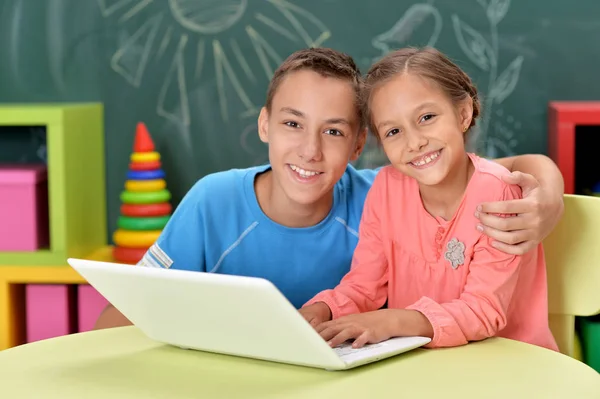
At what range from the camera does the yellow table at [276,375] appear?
1.12m

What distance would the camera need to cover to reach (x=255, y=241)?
1.87 metres

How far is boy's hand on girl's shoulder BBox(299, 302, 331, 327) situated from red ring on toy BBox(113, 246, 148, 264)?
1.26 metres

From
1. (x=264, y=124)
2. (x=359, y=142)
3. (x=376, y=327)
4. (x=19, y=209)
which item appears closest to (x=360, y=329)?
(x=376, y=327)

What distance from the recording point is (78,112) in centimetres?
272

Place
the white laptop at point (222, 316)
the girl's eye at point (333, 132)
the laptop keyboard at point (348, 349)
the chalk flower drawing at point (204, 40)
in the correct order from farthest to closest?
1. the chalk flower drawing at point (204, 40)
2. the girl's eye at point (333, 132)
3. the laptop keyboard at point (348, 349)
4. the white laptop at point (222, 316)

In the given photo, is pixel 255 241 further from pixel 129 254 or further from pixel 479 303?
pixel 129 254

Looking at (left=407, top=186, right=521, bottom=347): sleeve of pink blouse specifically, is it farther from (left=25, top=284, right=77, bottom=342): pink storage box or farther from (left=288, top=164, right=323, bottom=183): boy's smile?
(left=25, top=284, right=77, bottom=342): pink storage box

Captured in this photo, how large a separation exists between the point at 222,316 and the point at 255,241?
0.71m

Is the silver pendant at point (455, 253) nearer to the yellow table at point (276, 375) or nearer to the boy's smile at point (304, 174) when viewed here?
the yellow table at point (276, 375)

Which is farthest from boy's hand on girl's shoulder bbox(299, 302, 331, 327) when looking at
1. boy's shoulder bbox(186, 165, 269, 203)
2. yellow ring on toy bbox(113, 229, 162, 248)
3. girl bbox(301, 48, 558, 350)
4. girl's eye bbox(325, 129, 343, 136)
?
yellow ring on toy bbox(113, 229, 162, 248)

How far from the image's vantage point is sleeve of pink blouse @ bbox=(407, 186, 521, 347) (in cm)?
131

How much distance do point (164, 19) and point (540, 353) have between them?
6.25 ft

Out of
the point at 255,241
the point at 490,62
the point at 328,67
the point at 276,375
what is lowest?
the point at 276,375

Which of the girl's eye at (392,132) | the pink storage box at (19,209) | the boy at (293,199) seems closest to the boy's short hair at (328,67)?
the boy at (293,199)
